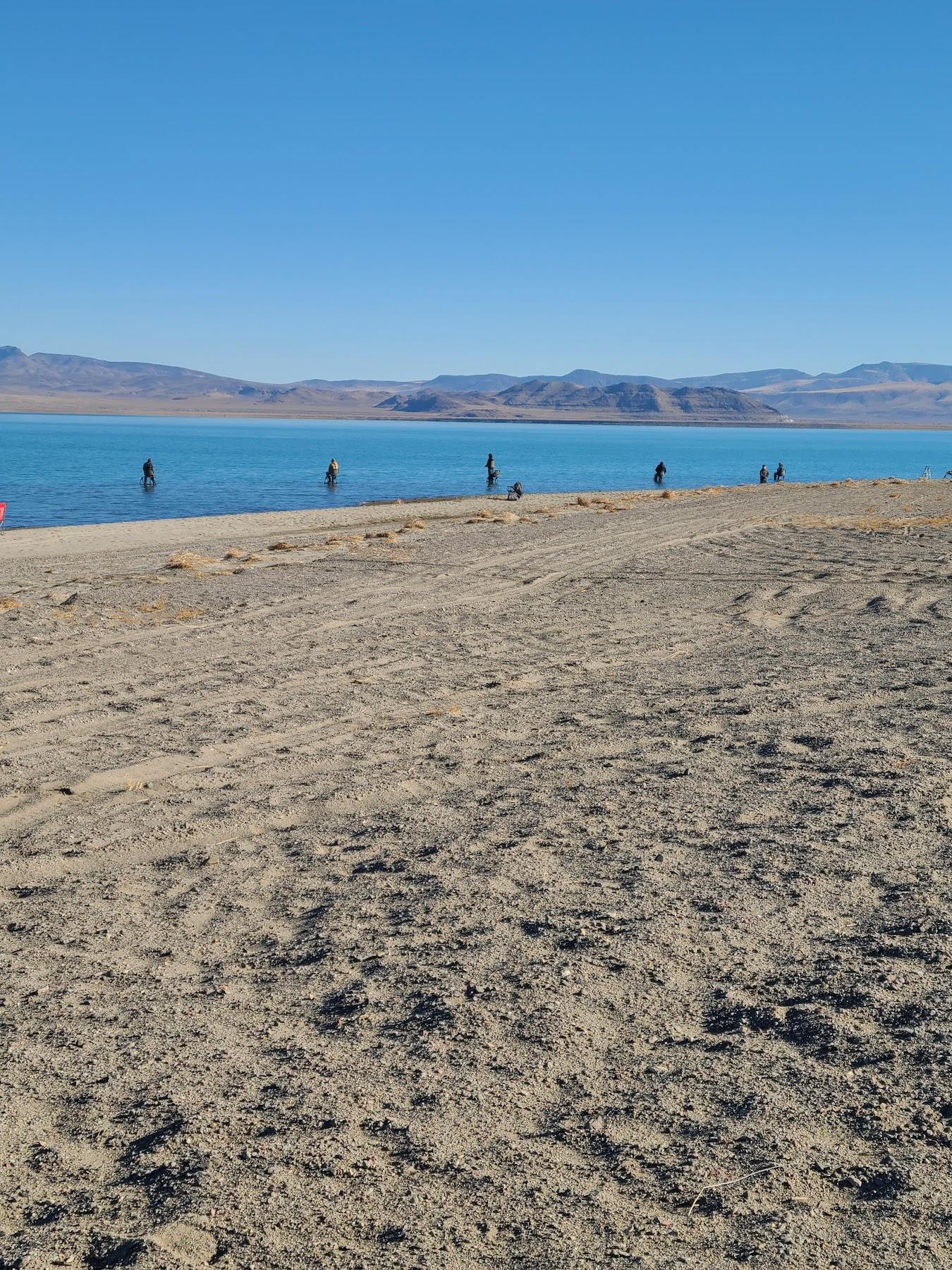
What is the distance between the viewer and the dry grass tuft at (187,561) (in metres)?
19.5

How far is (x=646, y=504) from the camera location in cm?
3541

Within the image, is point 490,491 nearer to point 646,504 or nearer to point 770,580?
point 646,504

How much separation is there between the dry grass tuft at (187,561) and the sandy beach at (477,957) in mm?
8216

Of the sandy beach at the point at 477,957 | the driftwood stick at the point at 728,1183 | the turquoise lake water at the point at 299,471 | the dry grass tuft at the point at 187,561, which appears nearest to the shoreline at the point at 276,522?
the turquoise lake water at the point at 299,471

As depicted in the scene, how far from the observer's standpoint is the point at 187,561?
65.6ft

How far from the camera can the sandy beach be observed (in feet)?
10.2

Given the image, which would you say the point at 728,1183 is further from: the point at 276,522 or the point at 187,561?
the point at 276,522

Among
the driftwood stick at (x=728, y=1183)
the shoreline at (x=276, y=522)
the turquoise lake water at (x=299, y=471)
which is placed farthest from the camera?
the turquoise lake water at (x=299, y=471)

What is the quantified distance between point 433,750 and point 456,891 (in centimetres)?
261

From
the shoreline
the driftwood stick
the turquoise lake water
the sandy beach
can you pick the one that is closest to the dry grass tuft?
the shoreline

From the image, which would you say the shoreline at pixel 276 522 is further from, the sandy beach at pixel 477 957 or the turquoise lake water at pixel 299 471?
the sandy beach at pixel 477 957

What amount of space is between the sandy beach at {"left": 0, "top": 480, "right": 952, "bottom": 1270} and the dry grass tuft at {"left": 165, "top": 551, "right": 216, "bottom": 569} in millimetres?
8216

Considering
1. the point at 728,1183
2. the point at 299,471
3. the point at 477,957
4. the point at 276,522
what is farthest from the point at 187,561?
the point at 299,471

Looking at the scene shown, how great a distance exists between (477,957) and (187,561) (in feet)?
54.0
